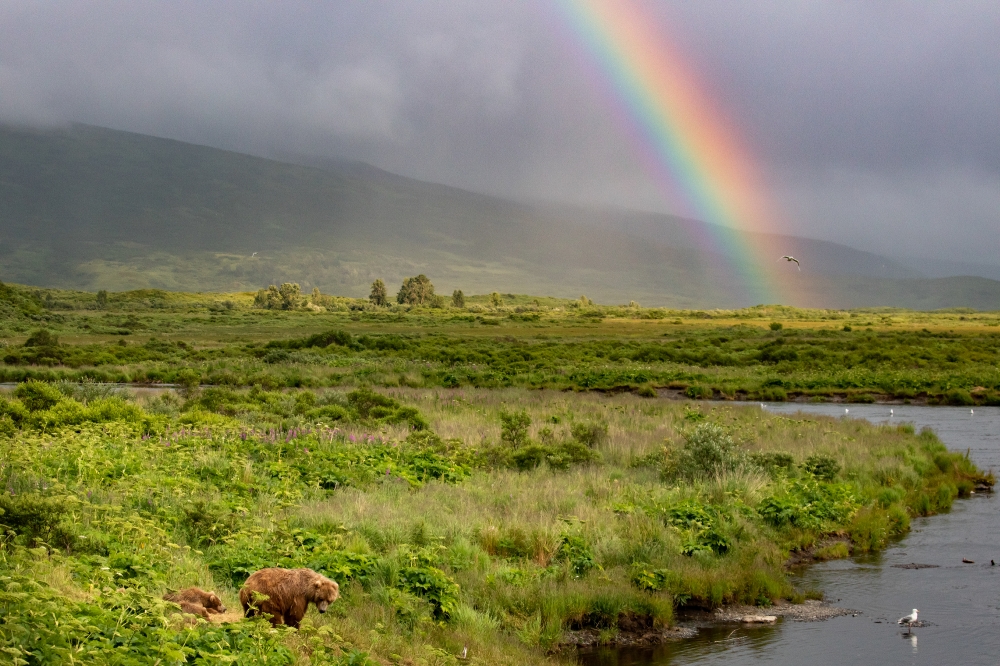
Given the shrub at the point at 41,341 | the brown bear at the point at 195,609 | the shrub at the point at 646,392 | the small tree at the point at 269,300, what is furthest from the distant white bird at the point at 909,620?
the small tree at the point at 269,300

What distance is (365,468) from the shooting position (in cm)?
1731

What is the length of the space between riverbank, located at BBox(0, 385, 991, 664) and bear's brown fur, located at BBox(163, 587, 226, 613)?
0.33m

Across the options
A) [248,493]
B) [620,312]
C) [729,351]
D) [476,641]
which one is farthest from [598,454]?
[620,312]

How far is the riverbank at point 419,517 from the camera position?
9531mm

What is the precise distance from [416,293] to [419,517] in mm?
166250

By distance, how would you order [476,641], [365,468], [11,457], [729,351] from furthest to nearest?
[729,351]
[365,468]
[11,457]
[476,641]

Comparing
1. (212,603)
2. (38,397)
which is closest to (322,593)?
(212,603)

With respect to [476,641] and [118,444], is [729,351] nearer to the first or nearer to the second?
[118,444]

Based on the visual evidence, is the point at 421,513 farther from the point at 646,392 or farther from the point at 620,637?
the point at 646,392

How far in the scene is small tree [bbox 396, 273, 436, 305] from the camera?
17699 cm

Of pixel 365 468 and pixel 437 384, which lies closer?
pixel 365 468

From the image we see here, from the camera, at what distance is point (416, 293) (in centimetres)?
17900

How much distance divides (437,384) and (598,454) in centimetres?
2088

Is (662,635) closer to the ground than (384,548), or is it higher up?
closer to the ground
